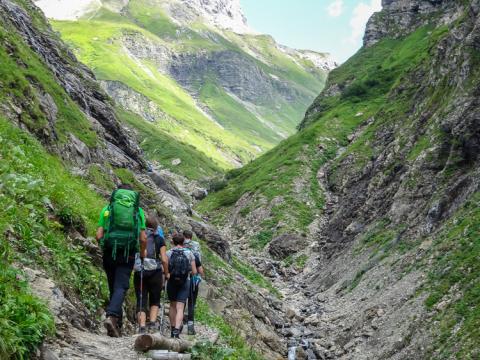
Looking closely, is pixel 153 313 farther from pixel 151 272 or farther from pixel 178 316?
pixel 151 272

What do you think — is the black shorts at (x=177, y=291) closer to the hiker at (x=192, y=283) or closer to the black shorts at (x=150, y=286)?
the black shorts at (x=150, y=286)

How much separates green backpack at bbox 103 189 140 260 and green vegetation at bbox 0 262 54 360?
303 centimetres

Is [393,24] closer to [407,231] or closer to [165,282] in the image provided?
[407,231]

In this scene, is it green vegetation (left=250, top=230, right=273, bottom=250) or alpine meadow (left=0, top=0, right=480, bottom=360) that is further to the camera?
green vegetation (left=250, top=230, right=273, bottom=250)

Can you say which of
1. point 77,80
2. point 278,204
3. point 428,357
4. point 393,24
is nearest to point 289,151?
point 278,204

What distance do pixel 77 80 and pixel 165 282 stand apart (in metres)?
36.2

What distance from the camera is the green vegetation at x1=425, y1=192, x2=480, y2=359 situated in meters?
18.3

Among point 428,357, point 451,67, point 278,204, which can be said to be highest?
point 451,67

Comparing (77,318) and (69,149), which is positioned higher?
(77,318)

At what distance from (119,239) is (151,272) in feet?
6.30

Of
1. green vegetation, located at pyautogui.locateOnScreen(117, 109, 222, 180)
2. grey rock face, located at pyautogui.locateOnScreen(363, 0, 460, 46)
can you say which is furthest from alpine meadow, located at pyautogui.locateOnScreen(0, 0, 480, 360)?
green vegetation, located at pyautogui.locateOnScreen(117, 109, 222, 180)

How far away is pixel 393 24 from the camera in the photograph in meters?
121

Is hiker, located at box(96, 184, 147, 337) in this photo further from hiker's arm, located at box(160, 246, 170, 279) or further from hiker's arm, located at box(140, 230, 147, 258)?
hiker's arm, located at box(160, 246, 170, 279)

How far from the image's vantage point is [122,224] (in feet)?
38.0
